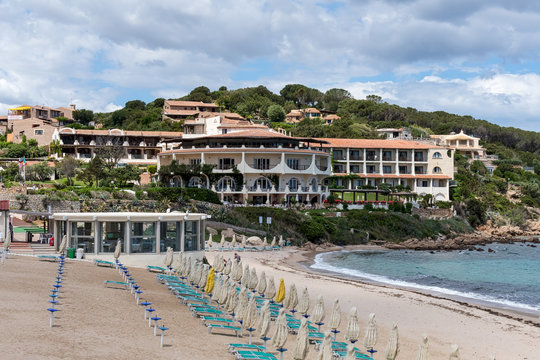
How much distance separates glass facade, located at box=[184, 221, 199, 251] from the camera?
2833 cm

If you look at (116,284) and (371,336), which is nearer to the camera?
(371,336)

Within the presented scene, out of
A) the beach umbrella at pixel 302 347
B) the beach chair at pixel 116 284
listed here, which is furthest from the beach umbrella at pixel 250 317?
the beach chair at pixel 116 284

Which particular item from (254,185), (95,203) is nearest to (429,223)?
(254,185)

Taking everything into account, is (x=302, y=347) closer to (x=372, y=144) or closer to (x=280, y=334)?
(x=280, y=334)

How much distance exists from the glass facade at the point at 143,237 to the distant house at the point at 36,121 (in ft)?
241

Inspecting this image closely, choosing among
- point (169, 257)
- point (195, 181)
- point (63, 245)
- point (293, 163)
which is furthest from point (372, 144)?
point (63, 245)

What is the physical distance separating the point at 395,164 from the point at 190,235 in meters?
58.3

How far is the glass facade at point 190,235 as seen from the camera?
92.9 ft

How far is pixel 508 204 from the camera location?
8681 centimetres

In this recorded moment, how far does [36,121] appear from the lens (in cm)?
9862

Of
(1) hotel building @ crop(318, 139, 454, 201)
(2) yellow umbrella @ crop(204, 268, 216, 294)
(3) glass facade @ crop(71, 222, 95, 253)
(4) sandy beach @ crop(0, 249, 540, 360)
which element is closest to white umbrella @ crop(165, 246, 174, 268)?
(4) sandy beach @ crop(0, 249, 540, 360)

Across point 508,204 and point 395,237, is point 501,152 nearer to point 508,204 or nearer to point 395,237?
point 508,204

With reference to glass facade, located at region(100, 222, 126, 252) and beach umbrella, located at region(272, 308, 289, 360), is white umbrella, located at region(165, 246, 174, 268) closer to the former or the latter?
glass facade, located at region(100, 222, 126, 252)

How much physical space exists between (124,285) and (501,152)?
116 metres
